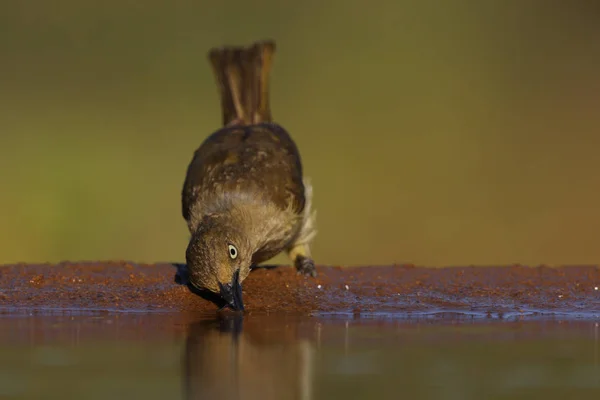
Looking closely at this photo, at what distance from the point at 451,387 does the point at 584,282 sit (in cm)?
312

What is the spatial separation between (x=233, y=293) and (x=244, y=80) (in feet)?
11.9

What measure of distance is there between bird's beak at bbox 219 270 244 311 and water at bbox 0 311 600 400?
0.74ft

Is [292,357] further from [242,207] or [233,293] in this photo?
[242,207]

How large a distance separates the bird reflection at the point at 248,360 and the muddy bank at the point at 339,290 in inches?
21.8

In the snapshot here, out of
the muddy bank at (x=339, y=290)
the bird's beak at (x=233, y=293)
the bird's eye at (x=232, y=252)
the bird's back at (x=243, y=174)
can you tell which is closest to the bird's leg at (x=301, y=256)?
the bird's back at (x=243, y=174)

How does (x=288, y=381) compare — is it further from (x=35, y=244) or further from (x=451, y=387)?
(x=35, y=244)

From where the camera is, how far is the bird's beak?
19.1 feet

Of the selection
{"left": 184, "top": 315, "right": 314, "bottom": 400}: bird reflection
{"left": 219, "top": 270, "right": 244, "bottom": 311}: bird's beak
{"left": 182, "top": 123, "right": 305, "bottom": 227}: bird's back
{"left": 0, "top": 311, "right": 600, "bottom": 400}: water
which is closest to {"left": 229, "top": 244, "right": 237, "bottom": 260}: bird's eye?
{"left": 219, "top": 270, "right": 244, "bottom": 311}: bird's beak

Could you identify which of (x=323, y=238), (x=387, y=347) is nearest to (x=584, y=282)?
(x=387, y=347)

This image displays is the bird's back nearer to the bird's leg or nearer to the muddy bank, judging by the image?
the bird's leg

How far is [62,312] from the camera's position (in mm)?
5594

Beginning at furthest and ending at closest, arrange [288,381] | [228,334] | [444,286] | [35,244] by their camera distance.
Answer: [35,244] < [444,286] < [228,334] < [288,381]

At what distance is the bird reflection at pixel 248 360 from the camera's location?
3.65 metres

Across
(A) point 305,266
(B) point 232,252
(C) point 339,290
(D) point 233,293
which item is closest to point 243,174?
(A) point 305,266
